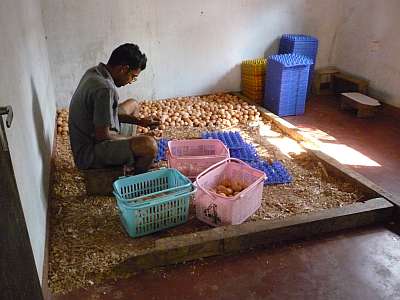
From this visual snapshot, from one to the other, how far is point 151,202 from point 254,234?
0.66 metres

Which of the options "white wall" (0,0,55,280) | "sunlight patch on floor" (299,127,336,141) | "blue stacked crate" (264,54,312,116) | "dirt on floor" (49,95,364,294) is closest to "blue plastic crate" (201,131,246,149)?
"dirt on floor" (49,95,364,294)

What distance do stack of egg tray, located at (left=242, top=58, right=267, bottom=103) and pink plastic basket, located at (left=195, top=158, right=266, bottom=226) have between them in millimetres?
2309

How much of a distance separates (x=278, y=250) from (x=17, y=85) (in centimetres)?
180

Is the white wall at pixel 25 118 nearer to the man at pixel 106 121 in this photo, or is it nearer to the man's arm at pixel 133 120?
the man at pixel 106 121

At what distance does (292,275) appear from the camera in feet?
6.95

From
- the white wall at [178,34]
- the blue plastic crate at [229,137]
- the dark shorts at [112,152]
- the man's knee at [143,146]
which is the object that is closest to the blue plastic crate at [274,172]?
the blue plastic crate at [229,137]

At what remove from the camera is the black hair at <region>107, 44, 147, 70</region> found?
255cm

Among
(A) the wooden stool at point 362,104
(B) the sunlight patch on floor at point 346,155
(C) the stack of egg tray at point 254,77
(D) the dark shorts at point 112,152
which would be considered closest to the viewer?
(D) the dark shorts at point 112,152

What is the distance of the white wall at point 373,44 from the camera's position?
4.48m

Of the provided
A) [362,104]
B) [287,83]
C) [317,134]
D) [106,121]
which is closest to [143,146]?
[106,121]

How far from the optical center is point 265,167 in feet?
10.6

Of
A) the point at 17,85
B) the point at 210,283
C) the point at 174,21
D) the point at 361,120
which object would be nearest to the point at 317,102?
the point at 361,120

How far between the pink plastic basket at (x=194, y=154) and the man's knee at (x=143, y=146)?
0.22m

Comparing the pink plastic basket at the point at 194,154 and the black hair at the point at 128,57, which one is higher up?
the black hair at the point at 128,57
